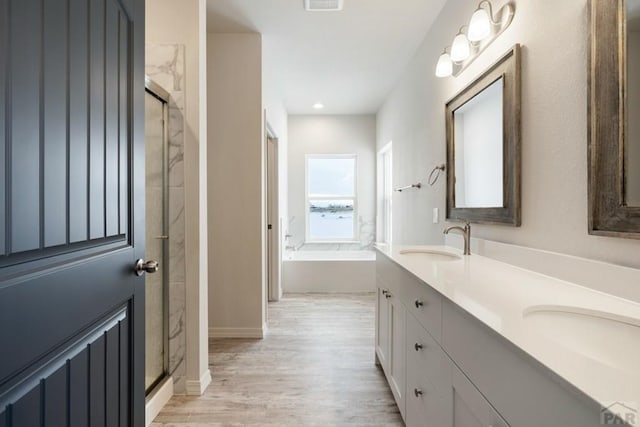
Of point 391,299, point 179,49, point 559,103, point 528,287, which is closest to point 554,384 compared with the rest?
point 528,287

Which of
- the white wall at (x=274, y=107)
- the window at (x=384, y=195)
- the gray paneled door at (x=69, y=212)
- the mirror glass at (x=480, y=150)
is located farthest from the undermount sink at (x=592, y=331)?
the window at (x=384, y=195)

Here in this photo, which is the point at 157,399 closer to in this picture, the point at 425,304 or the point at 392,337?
the point at 392,337

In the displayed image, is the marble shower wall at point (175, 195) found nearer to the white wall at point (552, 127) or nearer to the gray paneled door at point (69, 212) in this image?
the gray paneled door at point (69, 212)

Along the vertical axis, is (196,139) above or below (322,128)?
below

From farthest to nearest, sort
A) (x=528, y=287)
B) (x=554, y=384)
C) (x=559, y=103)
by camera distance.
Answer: (x=559, y=103) → (x=528, y=287) → (x=554, y=384)

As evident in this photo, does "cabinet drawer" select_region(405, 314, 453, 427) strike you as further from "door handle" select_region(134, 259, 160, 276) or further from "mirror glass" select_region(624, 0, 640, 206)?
"door handle" select_region(134, 259, 160, 276)

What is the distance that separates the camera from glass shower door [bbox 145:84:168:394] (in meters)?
1.83

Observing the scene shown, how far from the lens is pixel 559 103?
4.07 feet

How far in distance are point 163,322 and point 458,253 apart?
69.0 inches

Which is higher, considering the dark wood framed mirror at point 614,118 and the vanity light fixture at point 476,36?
the vanity light fixture at point 476,36

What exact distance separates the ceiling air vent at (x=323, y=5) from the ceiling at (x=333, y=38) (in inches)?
2.1

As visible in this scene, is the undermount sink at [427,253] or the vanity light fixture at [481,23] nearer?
the vanity light fixture at [481,23]

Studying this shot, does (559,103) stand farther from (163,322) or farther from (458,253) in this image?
(163,322)

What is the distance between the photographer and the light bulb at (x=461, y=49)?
1.94m
